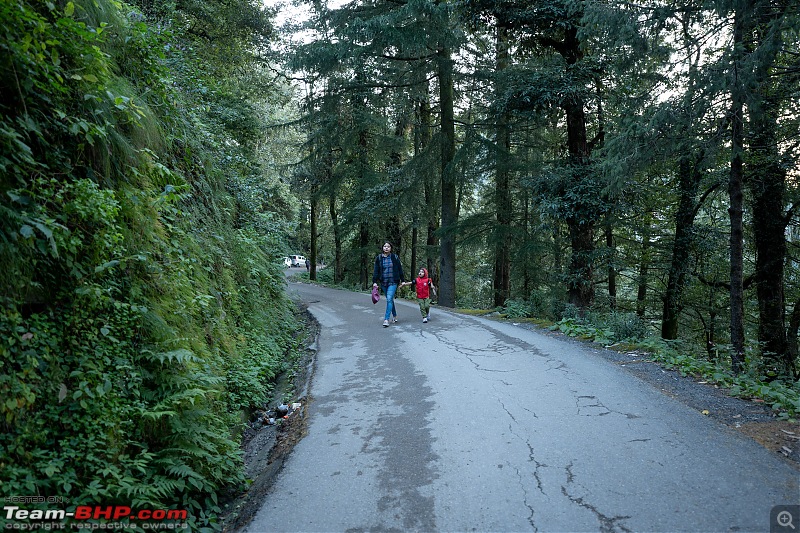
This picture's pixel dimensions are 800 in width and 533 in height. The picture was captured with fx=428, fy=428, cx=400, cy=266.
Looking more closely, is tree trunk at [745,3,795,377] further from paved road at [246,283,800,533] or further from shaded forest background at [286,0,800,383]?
paved road at [246,283,800,533]

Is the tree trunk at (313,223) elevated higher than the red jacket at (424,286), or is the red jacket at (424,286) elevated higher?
the tree trunk at (313,223)

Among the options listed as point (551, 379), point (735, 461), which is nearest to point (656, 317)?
point (551, 379)

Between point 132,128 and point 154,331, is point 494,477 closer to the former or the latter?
point 154,331

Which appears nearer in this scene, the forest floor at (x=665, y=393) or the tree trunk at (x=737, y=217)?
the forest floor at (x=665, y=393)

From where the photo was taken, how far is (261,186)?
1247cm

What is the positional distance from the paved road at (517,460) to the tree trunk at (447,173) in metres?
10.4

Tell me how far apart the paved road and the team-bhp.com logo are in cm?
62

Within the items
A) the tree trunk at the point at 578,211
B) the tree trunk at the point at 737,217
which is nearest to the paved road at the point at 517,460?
the tree trunk at the point at 737,217

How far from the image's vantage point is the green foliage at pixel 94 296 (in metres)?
2.87

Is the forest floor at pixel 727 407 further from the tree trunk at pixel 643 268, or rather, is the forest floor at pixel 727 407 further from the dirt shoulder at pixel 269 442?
the tree trunk at pixel 643 268

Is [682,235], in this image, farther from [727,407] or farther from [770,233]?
[727,407]

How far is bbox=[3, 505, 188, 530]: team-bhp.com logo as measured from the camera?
2.44 m

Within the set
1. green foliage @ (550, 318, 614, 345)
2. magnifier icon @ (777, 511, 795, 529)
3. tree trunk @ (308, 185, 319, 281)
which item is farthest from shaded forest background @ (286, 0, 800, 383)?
magnifier icon @ (777, 511, 795, 529)

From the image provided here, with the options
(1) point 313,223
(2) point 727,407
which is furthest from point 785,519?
(1) point 313,223
